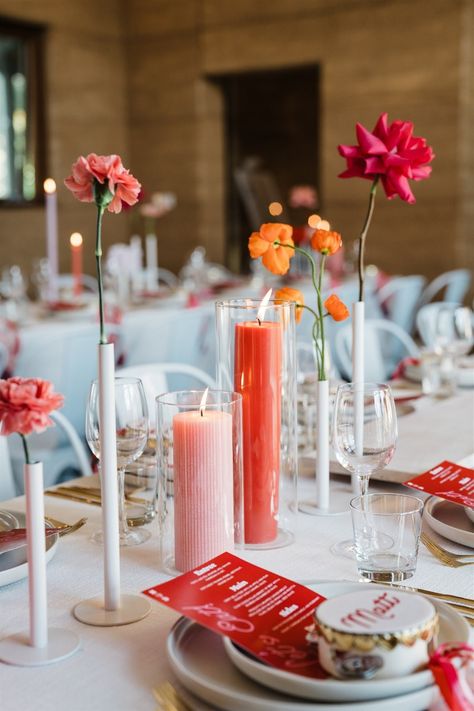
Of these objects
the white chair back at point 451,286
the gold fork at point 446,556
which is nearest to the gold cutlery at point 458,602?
the gold fork at point 446,556

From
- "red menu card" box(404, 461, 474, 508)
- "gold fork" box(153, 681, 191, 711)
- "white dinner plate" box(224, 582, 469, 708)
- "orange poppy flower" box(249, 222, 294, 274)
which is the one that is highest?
"orange poppy flower" box(249, 222, 294, 274)

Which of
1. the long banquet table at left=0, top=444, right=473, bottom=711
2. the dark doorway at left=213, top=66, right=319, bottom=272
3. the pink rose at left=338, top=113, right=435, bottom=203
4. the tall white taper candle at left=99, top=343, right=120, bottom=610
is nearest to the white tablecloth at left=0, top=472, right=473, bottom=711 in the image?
the long banquet table at left=0, top=444, right=473, bottom=711

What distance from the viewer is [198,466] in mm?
1223

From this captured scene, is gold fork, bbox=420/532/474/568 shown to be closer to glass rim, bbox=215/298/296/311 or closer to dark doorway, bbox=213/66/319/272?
glass rim, bbox=215/298/296/311

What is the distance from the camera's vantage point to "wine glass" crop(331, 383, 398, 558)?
1.33 meters

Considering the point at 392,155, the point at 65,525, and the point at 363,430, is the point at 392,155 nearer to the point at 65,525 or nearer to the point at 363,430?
the point at 363,430

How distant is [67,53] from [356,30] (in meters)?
2.52

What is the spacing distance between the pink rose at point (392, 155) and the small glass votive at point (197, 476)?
45 cm

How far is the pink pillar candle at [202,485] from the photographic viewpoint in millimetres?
1223

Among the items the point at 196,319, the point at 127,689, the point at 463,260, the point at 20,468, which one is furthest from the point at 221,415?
the point at 463,260

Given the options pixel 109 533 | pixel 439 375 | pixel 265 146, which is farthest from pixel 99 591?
pixel 265 146

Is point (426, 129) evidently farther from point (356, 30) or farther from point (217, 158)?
point (217, 158)

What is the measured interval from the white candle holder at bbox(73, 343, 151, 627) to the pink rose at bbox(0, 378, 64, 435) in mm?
148

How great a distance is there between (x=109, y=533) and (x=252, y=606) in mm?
192
